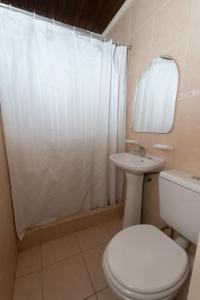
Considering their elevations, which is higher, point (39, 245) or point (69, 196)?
point (69, 196)

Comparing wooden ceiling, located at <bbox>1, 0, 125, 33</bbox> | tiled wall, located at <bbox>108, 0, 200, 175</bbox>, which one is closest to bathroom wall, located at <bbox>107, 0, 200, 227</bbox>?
tiled wall, located at <bbox>108, 0, 200, 175</bbox>

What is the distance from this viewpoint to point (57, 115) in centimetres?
133

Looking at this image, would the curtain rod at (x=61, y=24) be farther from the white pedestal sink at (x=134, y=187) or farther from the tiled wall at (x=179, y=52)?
the white pedestal sink at (x=134, y=187)

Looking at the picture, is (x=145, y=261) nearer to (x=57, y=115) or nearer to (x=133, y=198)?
(x=133, y=198)

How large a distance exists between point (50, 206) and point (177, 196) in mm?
1146

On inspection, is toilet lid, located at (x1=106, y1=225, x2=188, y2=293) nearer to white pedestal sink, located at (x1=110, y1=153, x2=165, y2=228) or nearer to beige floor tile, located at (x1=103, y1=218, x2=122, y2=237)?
white pedestal sink, located at (x1=110, y1=153, x2=165, y2=228)

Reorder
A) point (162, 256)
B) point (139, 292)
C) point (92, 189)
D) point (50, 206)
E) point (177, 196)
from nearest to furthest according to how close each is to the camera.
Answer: point (139, 292), point (162, 256), point (177, 196), point (50, 206), point (92, 189)

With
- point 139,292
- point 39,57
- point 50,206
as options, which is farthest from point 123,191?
point 39,57

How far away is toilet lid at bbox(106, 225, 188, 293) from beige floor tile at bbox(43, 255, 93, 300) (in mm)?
509

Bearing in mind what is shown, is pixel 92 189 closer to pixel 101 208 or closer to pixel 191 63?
pixel 101 208

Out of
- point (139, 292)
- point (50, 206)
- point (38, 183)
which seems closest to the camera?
point (139, 292)

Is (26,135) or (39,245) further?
(39,245)

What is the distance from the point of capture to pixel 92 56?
137 cm

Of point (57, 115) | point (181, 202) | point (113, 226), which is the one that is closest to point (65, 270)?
point (113, 226)
